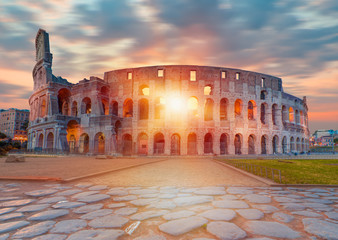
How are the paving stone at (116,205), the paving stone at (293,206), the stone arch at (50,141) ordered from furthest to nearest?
the stone arch at (50,141), the paving stone at (116,205), the paving stone at (293,206)

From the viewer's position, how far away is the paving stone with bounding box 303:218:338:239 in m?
2.02

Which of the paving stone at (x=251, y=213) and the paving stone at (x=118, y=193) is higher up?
the paving stone at (x=251, y=213)

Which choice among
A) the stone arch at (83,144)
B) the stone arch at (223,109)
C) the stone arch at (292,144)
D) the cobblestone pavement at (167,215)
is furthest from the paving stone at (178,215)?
the stone arch at (292,144)

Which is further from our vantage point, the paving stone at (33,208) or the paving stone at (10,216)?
the paving stone at (33,208)

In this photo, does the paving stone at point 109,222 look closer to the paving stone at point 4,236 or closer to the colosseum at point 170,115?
the paving stone at point 4,236

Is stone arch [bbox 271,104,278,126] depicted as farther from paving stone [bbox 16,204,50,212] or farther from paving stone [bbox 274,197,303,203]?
paving stone [bbox 16,204,50,212]

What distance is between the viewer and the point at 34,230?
210 centimetres

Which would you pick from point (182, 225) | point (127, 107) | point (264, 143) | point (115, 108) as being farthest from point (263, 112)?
point (182, 225)

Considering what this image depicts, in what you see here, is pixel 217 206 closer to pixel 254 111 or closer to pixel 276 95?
pixel 254 111

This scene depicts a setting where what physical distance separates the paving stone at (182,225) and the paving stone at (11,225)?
5.37ft

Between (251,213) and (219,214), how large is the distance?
478 millimetres

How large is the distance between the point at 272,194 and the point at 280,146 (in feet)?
107

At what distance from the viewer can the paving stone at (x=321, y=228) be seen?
2.02m

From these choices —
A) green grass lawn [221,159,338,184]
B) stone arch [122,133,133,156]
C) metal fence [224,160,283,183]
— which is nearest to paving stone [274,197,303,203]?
metal fence [224,160,283,183]
